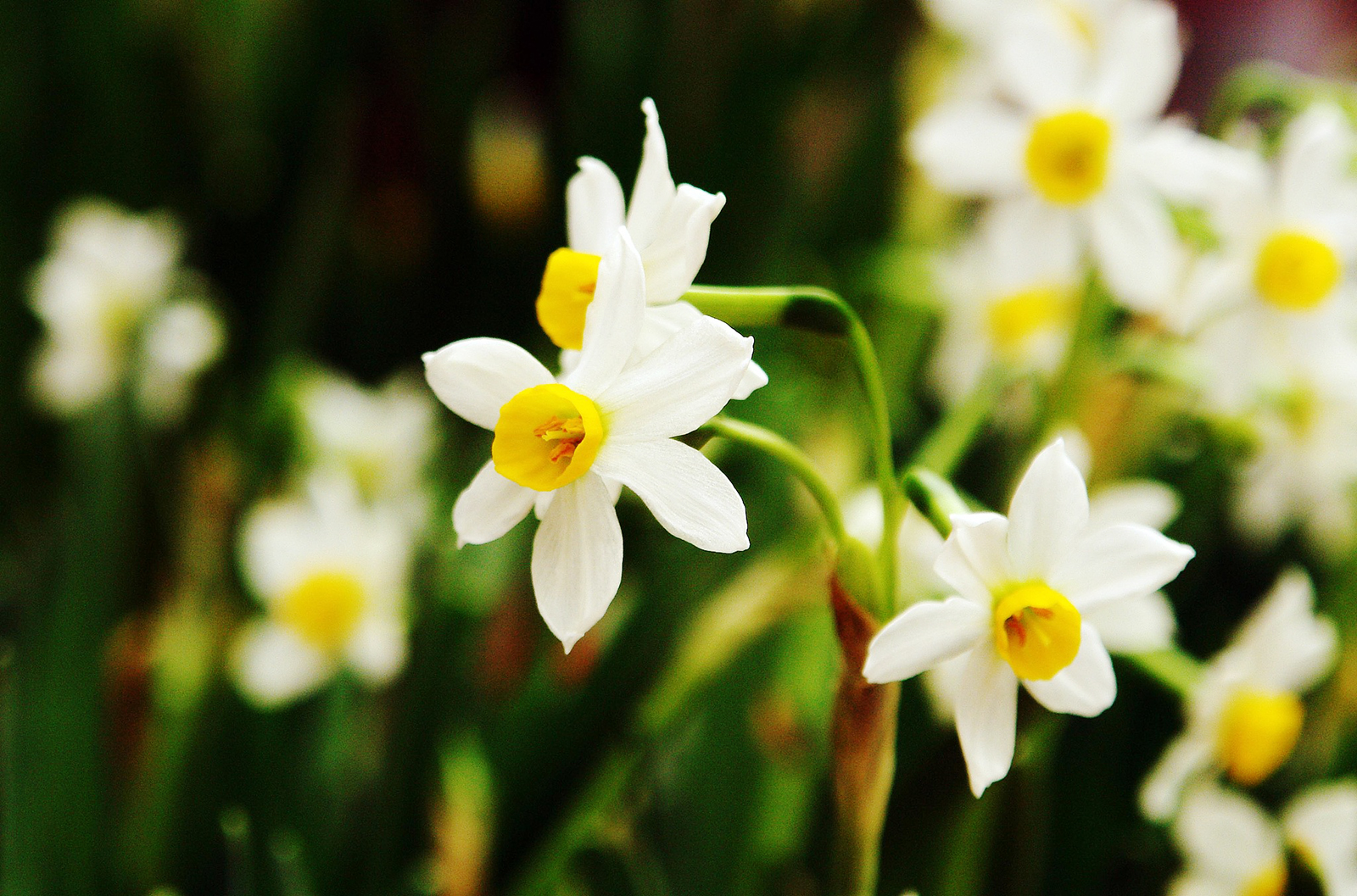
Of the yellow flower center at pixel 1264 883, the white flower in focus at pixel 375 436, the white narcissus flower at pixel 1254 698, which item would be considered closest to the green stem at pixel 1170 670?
the white narcissus flower at pixel 1254 698

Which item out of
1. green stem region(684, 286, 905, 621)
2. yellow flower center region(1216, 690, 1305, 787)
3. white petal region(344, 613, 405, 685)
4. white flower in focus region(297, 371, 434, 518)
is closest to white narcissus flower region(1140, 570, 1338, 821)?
yellow flower center region(1216, 690, 1305, 787)

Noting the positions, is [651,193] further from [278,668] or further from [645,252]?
[278,668]

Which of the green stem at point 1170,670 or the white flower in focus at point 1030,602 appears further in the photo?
the green stem at point 1170,670

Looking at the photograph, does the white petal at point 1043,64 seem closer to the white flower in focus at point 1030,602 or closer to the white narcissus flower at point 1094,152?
the white narcissus flower at point 1094,152

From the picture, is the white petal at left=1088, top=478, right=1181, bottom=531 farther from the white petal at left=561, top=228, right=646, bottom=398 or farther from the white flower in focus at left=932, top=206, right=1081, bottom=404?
the white petal at left=561, top=228, right=646, bottom=398

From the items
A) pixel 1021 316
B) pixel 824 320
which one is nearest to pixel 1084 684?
pixel 824 320

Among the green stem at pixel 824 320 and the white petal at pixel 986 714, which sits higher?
the green stem at pixel 824 320
